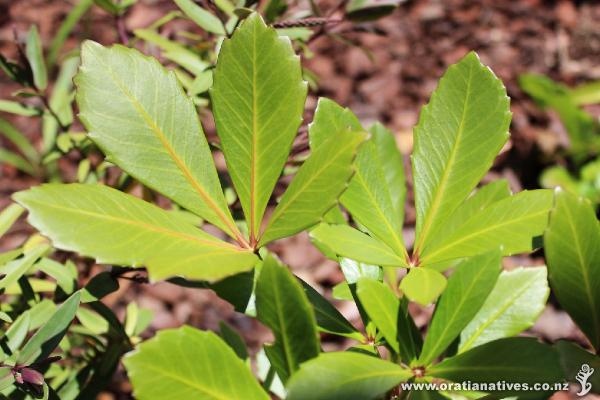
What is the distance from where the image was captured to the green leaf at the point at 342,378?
1.73ft

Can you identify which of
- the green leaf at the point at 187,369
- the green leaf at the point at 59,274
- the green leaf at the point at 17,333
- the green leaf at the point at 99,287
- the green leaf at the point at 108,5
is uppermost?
the green leaf at the point at 108,5

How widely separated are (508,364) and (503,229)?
5.2 inches

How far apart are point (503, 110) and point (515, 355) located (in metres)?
0.25

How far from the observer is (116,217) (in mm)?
562

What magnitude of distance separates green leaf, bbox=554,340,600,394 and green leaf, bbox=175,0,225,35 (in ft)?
2.03

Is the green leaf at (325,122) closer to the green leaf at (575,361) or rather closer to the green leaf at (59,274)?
the green leaf at (575,361)

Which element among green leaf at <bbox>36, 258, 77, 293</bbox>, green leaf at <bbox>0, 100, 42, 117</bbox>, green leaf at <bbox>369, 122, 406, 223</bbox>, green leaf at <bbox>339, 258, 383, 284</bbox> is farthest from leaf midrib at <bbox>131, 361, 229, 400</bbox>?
green leaf at <bbox>0, 100, 42, 117</bbox>

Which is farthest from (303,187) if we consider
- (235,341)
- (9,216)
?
(9,216)

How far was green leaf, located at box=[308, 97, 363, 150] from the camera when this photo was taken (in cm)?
67

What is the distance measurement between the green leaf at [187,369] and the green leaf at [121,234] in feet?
0.22

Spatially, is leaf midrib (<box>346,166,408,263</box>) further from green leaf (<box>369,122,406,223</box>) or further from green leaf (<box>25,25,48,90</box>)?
green leaf (<box>25,25,48,90</box>)

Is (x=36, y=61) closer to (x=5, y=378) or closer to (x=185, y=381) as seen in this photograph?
(x=5, y=378)

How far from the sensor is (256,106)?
62cm

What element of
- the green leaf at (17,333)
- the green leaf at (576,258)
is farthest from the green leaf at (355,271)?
the green leaf at (17,333)
